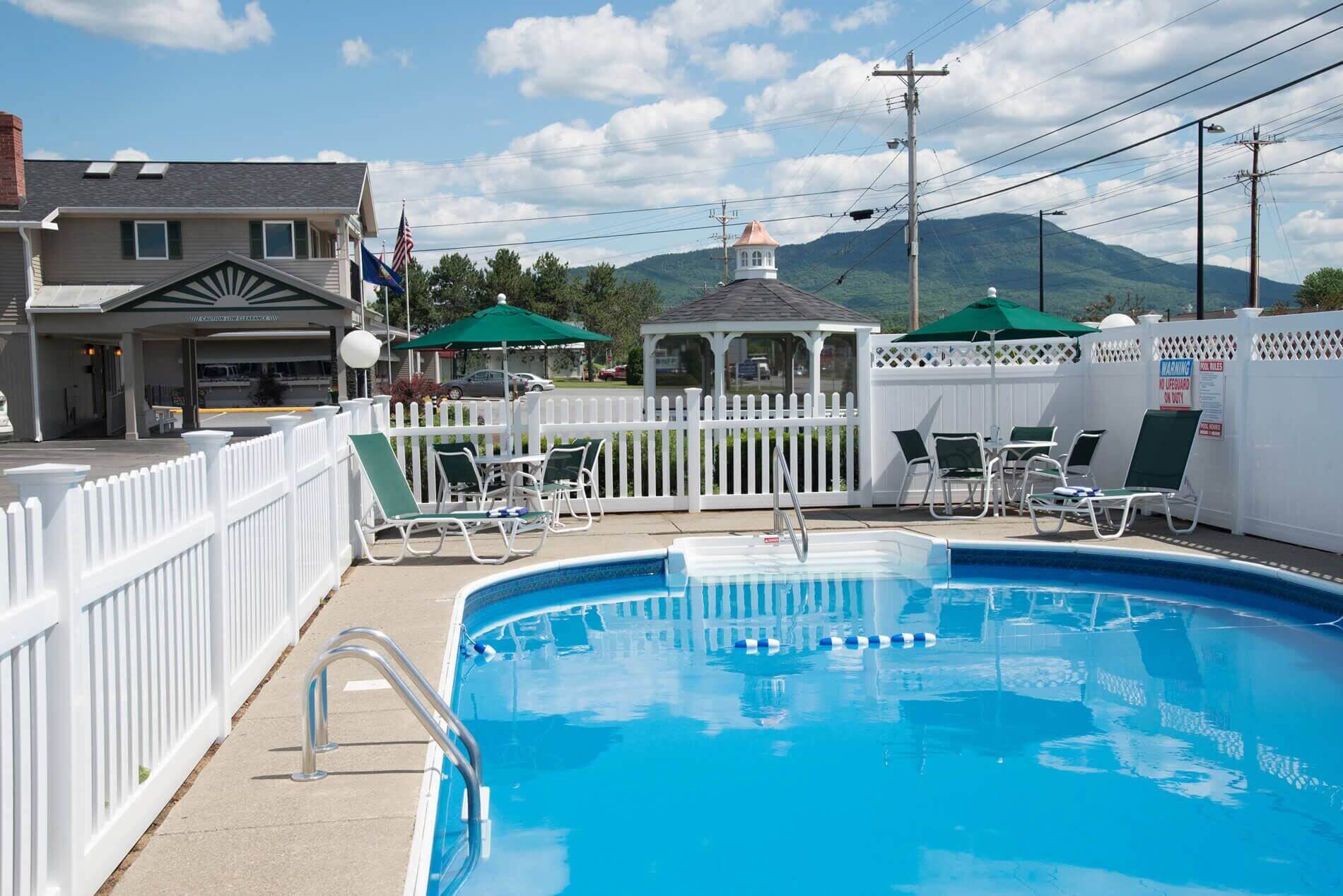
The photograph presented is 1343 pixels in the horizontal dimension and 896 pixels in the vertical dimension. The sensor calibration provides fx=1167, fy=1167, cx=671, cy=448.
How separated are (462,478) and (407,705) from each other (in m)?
6.83

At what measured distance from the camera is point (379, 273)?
3112 centimetres

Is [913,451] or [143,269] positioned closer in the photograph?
[913,451]

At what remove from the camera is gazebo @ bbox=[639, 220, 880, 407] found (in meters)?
18.2

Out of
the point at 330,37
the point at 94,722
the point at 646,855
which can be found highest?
the point at 330,37

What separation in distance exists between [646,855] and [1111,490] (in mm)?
7826

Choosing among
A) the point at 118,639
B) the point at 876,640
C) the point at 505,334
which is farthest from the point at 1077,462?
A: the point at 118,639

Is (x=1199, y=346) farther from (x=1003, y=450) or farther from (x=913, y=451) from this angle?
(x=913, y=451)

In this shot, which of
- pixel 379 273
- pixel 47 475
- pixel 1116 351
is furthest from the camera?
pixel 379 273

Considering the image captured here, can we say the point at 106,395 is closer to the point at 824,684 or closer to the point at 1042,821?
the point at 824,684

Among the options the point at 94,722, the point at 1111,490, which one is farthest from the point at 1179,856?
the point at 1111,490

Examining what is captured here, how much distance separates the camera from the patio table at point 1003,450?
12164mm

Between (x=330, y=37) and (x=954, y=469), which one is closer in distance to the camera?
(x=954, y=469)

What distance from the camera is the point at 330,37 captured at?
19.1 metres

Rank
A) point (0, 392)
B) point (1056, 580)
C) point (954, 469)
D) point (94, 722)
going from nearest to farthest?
1. point (94, 722)
2. point (1056, 580)
3. point (954, 469)
4. point (0, 392)
